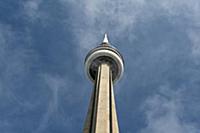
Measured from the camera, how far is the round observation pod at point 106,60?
74.8 m

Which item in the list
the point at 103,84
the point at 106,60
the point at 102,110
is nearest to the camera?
the point at 102,110

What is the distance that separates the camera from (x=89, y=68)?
75938 mm

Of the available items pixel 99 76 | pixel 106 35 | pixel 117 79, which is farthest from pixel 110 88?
pixel 106 35

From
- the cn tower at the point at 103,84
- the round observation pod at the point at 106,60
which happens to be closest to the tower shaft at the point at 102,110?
the cn tower at the point at 103,84

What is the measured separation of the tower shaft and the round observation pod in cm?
530

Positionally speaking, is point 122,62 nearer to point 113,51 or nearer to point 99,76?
point 113,51

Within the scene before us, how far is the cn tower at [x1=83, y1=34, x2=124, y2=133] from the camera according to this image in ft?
182

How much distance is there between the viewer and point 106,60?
75.6 meters

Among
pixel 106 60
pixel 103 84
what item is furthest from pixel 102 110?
pixel 106 60

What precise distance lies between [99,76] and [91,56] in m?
6.47

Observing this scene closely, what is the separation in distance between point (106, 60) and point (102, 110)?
19173 mm

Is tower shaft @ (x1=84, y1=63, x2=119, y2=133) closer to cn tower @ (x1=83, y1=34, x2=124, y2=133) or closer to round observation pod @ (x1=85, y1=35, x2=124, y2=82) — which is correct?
cn tower @ (x1=83, y1=34, x2=124, y2=133)

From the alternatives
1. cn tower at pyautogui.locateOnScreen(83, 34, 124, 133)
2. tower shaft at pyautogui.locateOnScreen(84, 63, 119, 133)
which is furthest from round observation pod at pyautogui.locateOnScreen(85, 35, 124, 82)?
tower shaft at pyautogui.locateOnScreen(84, 63, 119, 133)

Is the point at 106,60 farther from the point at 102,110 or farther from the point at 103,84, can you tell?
the point at 102,110
